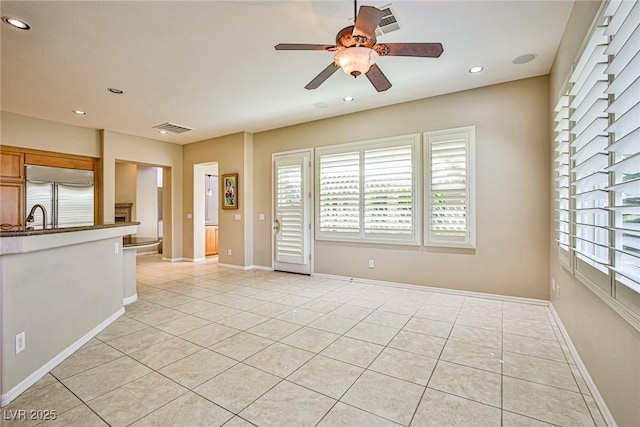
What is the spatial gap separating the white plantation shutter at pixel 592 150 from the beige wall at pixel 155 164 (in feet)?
22.8

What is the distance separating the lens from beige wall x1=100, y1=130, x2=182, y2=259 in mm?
5801

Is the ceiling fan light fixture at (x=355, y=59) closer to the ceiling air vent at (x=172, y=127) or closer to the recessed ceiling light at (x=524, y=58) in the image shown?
the recessed ceiling light at (x=524, y=58)

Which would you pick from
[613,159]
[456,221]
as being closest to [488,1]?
[613,159]

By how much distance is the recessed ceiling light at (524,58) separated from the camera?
10.4ft

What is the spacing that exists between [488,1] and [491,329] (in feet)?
9.47

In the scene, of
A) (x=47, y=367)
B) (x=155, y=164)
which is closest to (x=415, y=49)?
(x=47, y=367)

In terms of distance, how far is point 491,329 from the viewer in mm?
2977

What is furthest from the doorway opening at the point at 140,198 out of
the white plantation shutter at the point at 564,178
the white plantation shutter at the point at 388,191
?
the white plantation shutter at the point at 564,178

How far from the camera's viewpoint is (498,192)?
12.6ft

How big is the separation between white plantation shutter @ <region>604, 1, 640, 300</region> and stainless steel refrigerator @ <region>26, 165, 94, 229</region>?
692 centimetres

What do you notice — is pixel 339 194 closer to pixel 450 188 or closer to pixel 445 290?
pixel 450 188

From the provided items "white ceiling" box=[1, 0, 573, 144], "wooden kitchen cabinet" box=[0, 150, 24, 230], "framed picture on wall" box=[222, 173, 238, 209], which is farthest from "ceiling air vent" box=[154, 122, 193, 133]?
"wooden kitchen cabinet" box=[0, 150, 24, 230]

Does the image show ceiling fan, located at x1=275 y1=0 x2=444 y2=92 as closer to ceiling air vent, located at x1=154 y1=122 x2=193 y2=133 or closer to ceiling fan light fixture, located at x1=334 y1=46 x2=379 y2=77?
ceiling fan light fixture, located at x1=334 y1=46 x2=379 y2=77

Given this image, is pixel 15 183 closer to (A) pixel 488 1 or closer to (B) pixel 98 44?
(B) pixel 98 44
